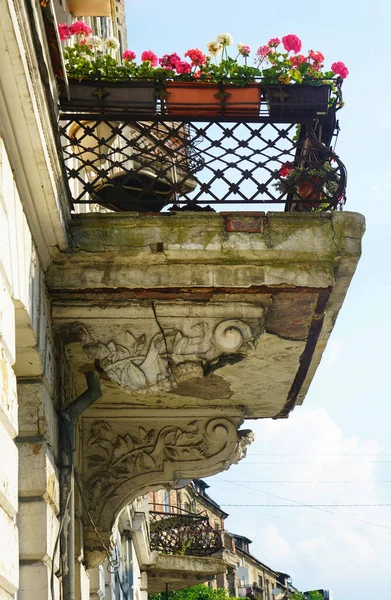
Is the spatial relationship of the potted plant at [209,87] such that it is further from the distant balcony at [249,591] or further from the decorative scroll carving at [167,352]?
the distant balcony at [249,591]

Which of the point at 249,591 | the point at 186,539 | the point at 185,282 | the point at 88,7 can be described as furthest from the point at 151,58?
the point at 249,591

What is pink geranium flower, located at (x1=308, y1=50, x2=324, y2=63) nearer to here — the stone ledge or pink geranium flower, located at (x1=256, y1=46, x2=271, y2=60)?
pink geranium flower, located at (x1=256, y1=46, x2=271, y2=60)

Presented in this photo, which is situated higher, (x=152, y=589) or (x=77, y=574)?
(x=152, y=589)

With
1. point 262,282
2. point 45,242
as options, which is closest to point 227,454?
point 262,282

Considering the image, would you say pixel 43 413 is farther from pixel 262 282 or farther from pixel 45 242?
pixel 262 282

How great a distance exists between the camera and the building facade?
15.0 feet

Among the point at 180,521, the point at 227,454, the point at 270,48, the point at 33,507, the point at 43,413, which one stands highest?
the point at 180,521

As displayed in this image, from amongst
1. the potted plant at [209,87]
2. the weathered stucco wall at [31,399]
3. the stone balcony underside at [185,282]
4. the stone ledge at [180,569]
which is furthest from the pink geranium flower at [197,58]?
the stone ledge at [180,569]

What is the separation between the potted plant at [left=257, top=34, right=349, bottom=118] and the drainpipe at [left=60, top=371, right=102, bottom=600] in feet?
6.19

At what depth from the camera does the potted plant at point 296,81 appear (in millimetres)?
6277

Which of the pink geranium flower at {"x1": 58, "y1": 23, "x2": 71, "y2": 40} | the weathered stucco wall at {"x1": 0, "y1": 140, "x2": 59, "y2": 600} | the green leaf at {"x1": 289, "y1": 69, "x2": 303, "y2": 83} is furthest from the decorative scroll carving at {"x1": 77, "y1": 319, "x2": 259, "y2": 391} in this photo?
the pink geranium flower at {"x1": 58, "y1": 23, "x2": 71, "y2": 40}

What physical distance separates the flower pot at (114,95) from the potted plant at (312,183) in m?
0.80

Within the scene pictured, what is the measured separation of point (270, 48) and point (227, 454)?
2.58m

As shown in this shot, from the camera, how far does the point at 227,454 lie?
24.2 feet
